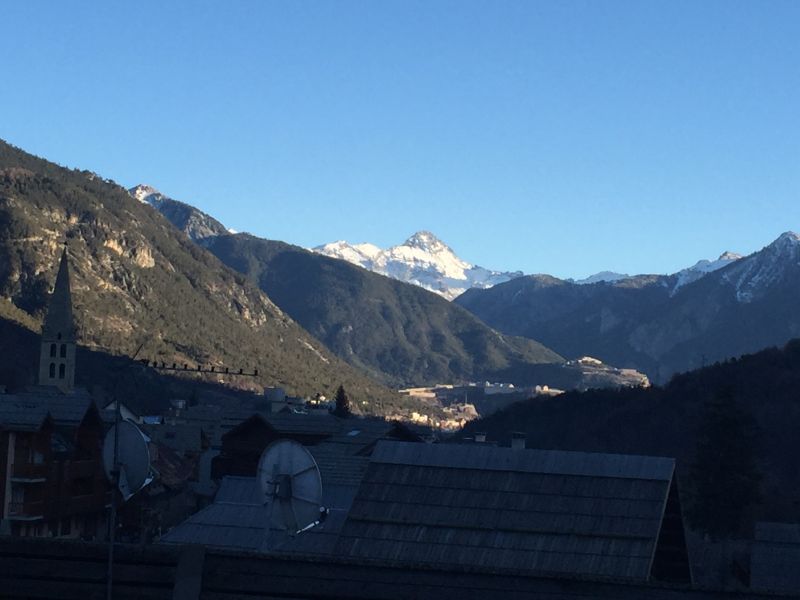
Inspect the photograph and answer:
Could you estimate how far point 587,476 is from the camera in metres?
33.7

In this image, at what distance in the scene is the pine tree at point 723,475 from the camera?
65688mm

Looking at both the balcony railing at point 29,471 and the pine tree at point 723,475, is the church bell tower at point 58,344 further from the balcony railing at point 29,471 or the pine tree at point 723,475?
the pine tree at point 723,475

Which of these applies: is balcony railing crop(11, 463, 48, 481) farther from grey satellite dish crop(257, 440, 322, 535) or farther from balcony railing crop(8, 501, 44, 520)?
grey satellite dish crop(257, 440, 322, 535)

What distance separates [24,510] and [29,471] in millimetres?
1539

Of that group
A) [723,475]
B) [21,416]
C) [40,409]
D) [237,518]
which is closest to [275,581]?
[237,518]

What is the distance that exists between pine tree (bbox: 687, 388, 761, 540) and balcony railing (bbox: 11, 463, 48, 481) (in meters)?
29.1

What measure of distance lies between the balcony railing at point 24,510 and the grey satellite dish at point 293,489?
33.4m

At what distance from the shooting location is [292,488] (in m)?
23.0

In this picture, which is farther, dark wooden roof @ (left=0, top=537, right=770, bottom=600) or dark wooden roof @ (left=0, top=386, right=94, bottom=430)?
dark wooden roof @ (left=0, top=386, right=94, bottom=430)

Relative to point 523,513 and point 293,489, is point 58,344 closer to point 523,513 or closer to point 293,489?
point 523,513

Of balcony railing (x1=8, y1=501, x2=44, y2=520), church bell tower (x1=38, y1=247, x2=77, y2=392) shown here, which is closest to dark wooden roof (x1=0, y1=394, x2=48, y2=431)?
balcony railing (x1=8, y1=501, x2=44, y2=520)

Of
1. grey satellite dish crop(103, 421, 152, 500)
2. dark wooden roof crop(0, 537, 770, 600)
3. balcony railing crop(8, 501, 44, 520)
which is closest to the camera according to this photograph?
dark wooden roof crop(0, 537, 770, 600)

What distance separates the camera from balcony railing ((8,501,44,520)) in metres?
54.3

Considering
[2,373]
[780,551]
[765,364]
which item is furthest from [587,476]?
[2,373]
